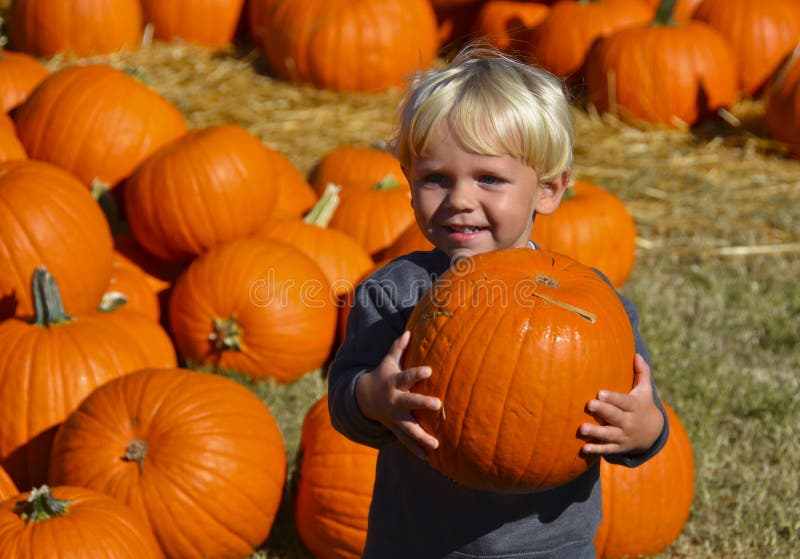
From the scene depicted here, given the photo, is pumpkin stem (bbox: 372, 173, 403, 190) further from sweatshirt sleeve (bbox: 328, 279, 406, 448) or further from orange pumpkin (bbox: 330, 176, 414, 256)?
sweatshirt sleeve (bbox: 328, 279, 406, 448)

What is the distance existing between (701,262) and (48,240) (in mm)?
3882

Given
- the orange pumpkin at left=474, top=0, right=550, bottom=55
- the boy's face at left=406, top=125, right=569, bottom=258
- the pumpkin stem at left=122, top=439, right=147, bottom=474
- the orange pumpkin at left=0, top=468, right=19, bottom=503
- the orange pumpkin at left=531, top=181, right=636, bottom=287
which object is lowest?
the orange pumpkin at left=474, top=0, right=550, bottom=55

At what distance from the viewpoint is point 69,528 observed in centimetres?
313

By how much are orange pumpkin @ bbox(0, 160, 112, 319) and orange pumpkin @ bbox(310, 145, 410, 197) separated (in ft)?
5.92

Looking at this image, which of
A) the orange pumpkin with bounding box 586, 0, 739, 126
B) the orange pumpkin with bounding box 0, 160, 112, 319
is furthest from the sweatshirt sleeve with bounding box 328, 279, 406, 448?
the orange pumpkin with bounding box 586, 0, 739, 126

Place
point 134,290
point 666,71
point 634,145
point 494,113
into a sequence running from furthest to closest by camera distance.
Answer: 1. point 634,145
2. point 666,71
3. point 134,290
4. point 494,113

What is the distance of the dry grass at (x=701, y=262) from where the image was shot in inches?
162

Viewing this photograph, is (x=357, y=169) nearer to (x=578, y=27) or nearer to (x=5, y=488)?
(x=5, y=488)

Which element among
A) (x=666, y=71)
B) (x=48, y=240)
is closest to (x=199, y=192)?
(x=48, y=240)

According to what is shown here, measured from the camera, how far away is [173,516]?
3574 mm

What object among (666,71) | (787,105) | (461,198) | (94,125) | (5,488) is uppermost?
(461,198)

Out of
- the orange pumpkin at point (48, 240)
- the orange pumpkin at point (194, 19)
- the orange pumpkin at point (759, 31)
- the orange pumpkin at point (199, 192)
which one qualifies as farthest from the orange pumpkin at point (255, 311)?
the orange pumpkin at point (759, 31)

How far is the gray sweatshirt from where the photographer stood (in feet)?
7.56

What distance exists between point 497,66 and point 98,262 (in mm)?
2747
